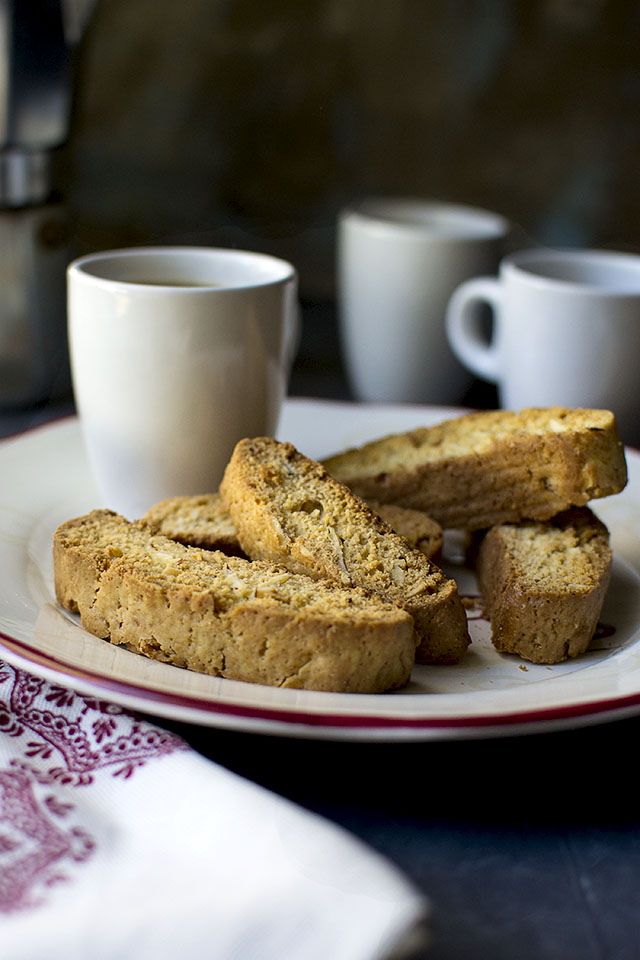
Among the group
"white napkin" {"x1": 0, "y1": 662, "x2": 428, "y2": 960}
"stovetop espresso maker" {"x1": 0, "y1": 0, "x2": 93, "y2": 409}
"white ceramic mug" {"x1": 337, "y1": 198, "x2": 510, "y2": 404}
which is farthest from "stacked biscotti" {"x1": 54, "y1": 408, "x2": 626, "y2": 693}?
"stovetop espresso maker" {"x1": 0, "y1": 0, "x2": 93, "y2": 409}

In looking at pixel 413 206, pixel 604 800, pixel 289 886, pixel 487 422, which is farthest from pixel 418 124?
pixel 289 886

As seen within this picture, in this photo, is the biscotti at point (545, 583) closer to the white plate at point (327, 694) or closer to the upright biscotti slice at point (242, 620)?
the white plate at point (327, 694)

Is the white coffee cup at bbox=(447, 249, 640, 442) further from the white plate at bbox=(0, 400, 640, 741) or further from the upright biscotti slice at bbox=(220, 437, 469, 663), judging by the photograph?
the upright biscotti slice at bbox=(220, 437, 469, 663)

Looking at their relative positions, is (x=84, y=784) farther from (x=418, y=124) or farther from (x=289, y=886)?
(x=418, y=124)

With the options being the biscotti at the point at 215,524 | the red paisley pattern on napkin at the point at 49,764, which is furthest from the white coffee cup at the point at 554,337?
the red paisley pattern on napkin at the point at 49,764

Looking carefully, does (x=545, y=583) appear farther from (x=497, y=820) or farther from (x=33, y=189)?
(x=33, y=189)
